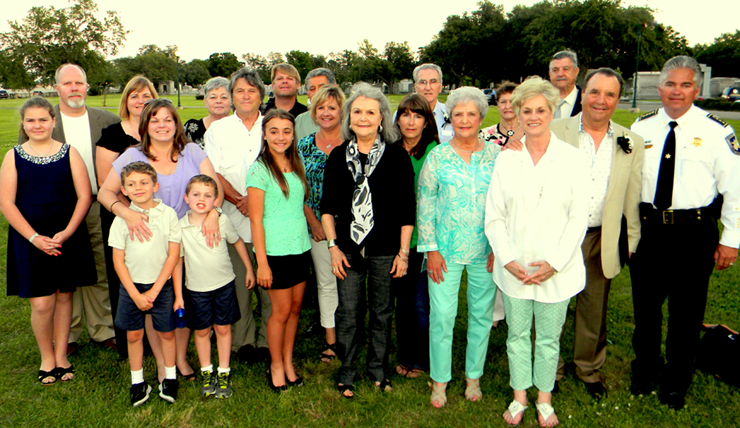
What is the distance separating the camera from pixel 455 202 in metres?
3.46

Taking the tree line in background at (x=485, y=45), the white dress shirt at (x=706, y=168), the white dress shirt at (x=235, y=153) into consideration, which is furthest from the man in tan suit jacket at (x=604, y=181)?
the tree line in background at (x=485, y=45)

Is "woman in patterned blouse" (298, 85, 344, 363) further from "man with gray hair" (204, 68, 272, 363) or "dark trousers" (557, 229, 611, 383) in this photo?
"dark trousers" (557, 229, 611, 383)

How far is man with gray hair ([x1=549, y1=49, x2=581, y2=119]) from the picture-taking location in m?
5.29

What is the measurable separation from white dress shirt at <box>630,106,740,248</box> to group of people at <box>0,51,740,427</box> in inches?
0.6

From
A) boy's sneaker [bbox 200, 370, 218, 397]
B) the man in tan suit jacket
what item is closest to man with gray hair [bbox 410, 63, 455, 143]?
the man in tan suit jacket

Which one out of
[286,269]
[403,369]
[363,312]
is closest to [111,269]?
[286,269]

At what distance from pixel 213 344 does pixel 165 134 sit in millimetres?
2157

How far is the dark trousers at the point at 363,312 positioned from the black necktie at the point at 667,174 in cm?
200

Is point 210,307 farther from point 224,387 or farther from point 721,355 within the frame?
point 721,355

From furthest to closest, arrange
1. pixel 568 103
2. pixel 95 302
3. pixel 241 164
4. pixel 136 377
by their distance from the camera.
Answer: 1. pixel 568 103
2. pixel 95 302
3. pixel 241 164
4. pixel 136 377

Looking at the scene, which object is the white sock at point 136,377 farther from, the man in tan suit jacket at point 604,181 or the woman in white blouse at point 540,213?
the man in tan suit jacket at point 604,181

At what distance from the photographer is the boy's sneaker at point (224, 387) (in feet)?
12.6

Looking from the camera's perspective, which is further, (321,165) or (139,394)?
(321,165)

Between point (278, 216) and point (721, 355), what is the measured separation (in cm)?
380
